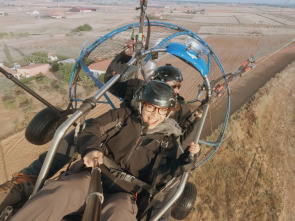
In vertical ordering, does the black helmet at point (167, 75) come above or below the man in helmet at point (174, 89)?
above

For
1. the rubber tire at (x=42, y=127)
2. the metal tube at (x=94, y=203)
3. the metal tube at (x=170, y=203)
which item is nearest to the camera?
the metal tube at (x=94, y=203)

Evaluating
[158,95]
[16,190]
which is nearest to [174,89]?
[158,95]

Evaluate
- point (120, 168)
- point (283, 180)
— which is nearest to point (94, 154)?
point (120, 168)

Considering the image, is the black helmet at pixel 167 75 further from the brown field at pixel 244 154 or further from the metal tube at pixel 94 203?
the metal tube at pixel 94 203

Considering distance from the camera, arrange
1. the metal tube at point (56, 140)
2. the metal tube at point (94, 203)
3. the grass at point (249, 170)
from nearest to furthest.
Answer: the metal tube at point (94, 203)
the metal tube at point (56, 140)
the grass at point (249, 170)

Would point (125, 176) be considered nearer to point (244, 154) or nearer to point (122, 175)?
point (122, 175)

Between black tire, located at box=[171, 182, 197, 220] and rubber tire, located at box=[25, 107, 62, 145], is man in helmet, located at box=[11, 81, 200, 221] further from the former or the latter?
black tire, located at box=[171, 182, 197, 220]

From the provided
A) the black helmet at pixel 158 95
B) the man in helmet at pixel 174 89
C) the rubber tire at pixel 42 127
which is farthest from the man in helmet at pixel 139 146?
the rubber tire at pixel 42 127
